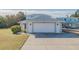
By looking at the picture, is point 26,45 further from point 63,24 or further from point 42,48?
point 63,24

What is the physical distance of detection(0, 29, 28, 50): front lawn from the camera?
69.7ft

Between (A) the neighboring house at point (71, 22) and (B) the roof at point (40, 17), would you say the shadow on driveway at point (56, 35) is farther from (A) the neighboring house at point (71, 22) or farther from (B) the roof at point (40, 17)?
(B) the roof at point (40, 17)

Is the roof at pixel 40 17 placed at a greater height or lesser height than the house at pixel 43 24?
greater

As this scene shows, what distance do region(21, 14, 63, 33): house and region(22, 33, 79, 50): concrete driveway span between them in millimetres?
285

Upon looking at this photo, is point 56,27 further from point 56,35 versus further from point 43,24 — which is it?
point 43,24

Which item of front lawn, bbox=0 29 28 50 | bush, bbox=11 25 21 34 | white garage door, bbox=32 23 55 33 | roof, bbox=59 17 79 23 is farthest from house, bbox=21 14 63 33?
front lawn, bbox=0 29 28 50

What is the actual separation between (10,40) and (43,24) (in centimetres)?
201

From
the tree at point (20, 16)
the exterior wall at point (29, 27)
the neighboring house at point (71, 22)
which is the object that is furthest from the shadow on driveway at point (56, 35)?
the tree at point (20, 16)

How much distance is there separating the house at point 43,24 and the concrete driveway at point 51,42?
0.29m

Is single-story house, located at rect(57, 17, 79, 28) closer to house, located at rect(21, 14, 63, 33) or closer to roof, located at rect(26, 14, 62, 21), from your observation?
house, located at rect(21, 14, 63, 33)

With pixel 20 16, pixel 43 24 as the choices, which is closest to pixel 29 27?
pixel 43 24

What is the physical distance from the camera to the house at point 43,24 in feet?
69.9
